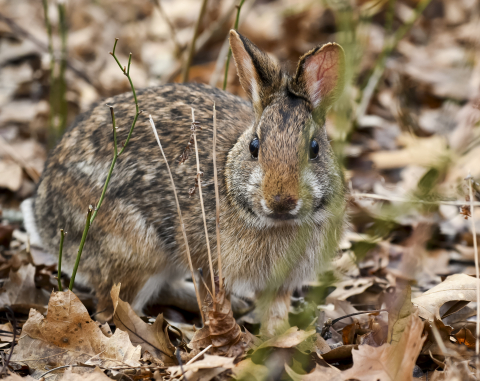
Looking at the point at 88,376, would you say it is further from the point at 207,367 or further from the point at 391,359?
the point at 391,359

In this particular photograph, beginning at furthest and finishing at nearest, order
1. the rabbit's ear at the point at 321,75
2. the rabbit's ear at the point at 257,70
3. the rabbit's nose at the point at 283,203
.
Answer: the rabbit's ear at the point at 257,70, the rabbit's ear at the point at 321,75, the rabbit's nose at the point at 283,203

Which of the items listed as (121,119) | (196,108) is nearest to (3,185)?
(121,119)

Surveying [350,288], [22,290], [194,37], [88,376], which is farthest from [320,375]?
[194,37]

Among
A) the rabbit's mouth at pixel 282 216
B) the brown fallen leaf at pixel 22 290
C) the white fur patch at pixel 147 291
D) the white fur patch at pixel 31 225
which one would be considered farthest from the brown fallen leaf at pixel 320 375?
the white fur patch at pixel 31 225

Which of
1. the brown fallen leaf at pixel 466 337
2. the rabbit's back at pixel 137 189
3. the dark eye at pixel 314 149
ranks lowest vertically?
the brown fallen leaf at pixel 466 337

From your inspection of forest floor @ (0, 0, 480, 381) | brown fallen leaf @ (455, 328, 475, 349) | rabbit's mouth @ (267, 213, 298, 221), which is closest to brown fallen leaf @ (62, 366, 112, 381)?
forest floor @ (0, 0, 480, 381)

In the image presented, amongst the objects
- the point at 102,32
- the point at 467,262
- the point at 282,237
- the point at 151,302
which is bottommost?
the point at 151,302

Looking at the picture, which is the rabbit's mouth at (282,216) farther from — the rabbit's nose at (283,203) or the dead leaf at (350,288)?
the dead leaf at (350,288)

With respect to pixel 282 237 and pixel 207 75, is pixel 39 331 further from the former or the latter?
pixel 207 75
